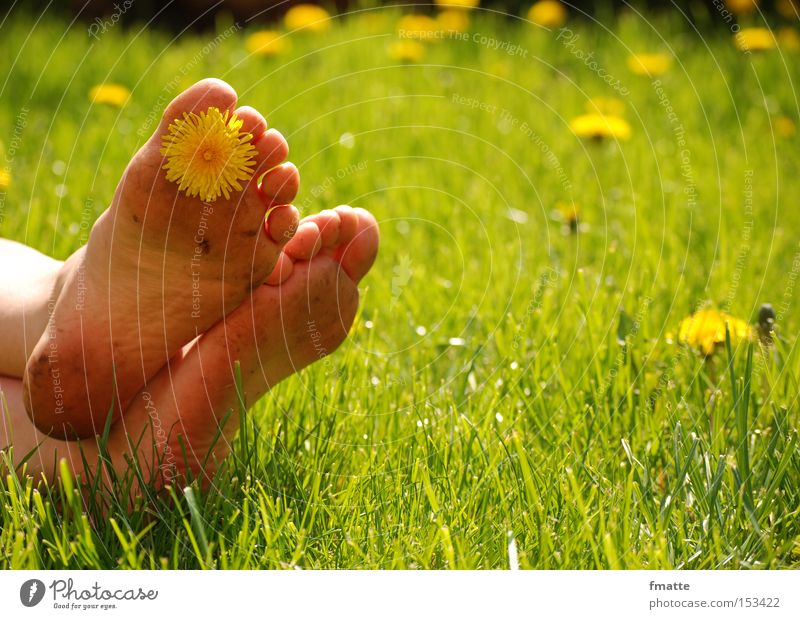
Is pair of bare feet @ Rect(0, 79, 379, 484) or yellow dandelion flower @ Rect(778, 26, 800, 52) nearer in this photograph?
pair of bare feet @ Rect(0, 79, 379, 484)

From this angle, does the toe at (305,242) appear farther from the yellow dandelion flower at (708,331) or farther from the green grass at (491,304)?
the yellow dandelion flower at (708,331)

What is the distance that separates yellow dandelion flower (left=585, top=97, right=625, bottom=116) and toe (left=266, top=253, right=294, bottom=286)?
133 centimetres

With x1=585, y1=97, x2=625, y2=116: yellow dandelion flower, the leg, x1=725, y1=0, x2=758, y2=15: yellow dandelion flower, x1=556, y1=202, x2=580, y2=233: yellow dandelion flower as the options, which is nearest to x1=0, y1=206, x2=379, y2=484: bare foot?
the leg

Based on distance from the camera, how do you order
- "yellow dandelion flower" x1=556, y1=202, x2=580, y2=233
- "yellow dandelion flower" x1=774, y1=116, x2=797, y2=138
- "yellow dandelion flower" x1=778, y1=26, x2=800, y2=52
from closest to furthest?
"yellow dandelion flower" x1=556, y1=202, x2=580, y2=233
"yellow dandelion flower" x1=774, y1=116, x2=797, y2=138
"yellow dandelion flower" x1=778, y1=26, x2=800, y2=52

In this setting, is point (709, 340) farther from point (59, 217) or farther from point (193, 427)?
point (59, 217)

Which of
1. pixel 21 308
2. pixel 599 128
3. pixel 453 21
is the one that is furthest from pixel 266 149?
pixel 453 21

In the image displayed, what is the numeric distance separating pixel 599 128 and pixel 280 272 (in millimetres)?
1243

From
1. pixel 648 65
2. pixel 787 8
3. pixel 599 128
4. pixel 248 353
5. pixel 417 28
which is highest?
pixel 787 8

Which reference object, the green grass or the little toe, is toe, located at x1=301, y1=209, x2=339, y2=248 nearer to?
the little toe

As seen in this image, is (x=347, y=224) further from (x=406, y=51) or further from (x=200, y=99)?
(x=406, y=51)

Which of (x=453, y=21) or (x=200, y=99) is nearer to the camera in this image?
(x=200, y=99)

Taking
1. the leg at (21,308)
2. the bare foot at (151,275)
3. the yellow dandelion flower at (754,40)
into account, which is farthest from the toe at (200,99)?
the yellow dandelion flower at (754,40)

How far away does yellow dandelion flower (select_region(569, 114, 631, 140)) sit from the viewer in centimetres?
205

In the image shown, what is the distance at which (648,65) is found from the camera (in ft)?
7.92
